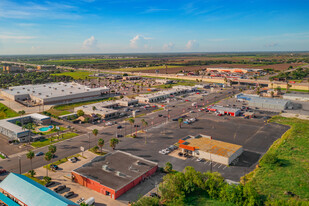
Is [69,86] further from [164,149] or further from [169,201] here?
[169,201]

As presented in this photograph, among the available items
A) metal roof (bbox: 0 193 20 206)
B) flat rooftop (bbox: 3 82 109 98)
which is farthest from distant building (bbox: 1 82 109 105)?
metal roof (bbox: 0 193 20 206)

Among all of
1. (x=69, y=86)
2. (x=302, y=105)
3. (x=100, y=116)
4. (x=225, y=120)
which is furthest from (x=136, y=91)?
(x=302, y=105)

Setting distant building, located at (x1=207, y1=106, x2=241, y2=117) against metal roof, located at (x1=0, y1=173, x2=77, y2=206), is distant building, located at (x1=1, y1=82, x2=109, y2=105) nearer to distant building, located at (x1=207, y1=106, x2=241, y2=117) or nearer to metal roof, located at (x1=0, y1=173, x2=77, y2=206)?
distant building, located at (x1=207, y1=106, x2=241, y2=117)

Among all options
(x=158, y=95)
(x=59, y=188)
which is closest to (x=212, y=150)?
(x=59, y=188)

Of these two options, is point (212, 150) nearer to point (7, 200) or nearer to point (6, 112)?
point (7, 200)

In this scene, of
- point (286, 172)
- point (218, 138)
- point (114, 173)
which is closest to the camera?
point (114, 173)

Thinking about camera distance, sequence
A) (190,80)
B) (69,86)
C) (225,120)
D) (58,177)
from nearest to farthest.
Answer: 1. (58,177)
2. (225,120)
3. (69,86)
4. (190,80)
